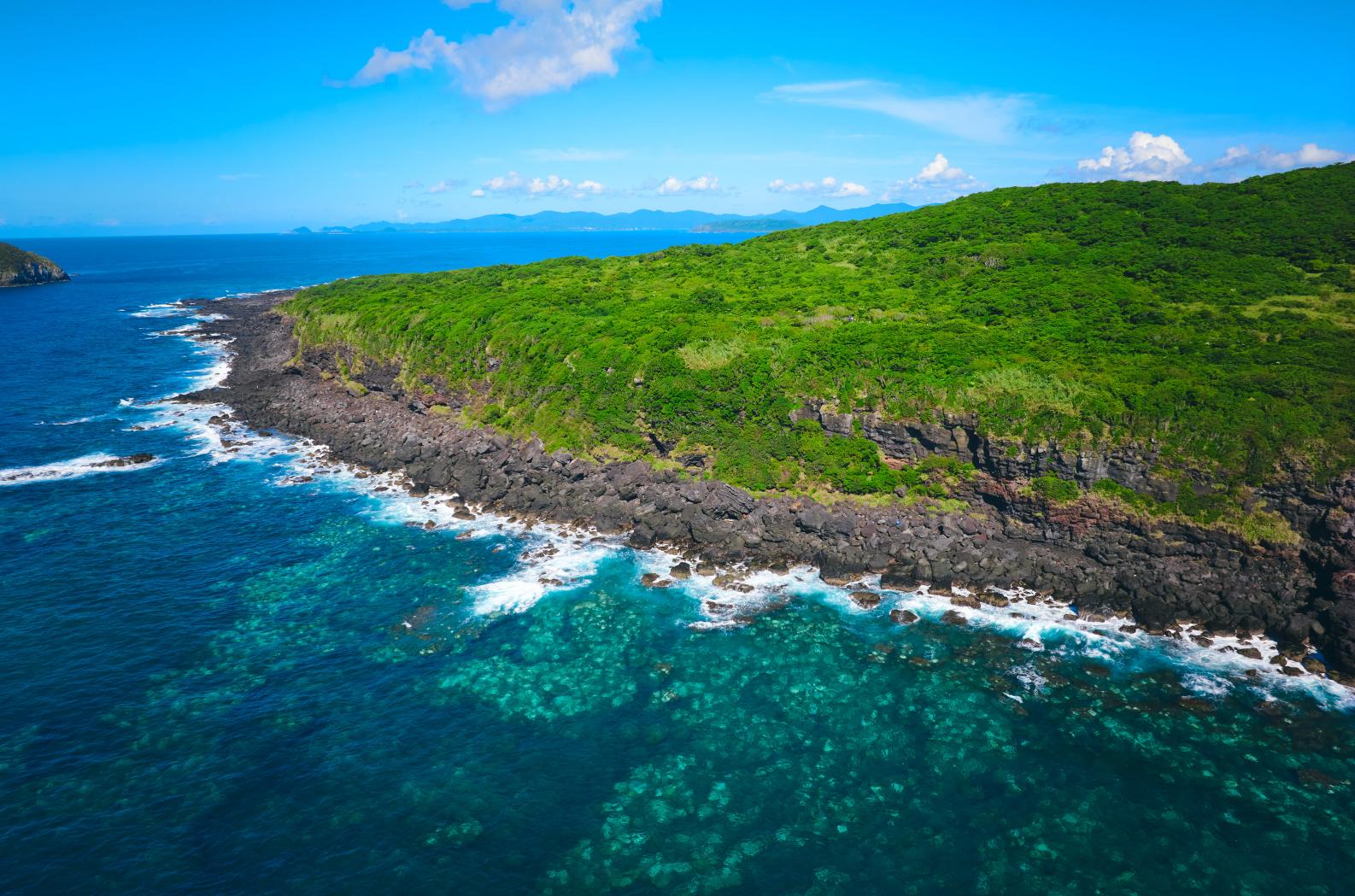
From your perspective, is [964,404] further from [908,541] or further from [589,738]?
[589,738]

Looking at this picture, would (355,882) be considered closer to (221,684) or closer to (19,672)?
(221,684)

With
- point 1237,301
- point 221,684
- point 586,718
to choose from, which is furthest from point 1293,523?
point 221,684

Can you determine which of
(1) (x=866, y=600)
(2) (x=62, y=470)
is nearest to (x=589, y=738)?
(1) (x=866, y=600)

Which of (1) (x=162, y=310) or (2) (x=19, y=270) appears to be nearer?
(1) (x=162, y=310)

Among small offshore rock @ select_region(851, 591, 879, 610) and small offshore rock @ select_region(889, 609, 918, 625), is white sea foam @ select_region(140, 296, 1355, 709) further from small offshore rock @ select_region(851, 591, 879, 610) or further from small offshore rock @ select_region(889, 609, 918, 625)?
small offshore rock @ select_region(889, 609, 918, 625)

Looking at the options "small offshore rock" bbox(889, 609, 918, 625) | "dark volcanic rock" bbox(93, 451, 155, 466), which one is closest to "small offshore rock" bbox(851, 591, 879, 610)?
"small offshore rock" bbox(889, 609, 918, 625)

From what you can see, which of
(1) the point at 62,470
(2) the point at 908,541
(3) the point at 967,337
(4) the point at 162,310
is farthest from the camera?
(4) the point at 162,310
